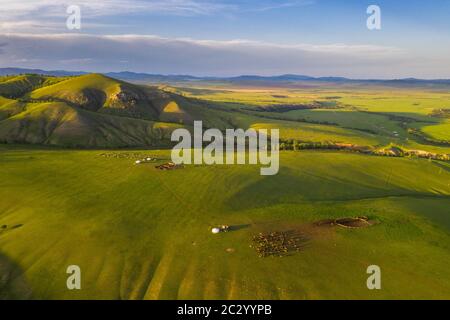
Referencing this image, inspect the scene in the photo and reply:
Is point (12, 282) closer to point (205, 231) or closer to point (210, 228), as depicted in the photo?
point (205, 231)

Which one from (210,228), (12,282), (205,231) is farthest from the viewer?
(210,228)

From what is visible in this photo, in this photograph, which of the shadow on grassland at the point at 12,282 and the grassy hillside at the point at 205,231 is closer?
the shadow on grassland at the point at 12,282

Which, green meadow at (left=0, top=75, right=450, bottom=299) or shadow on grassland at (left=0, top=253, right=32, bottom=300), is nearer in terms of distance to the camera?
shadow on grassland at (left=0, top=253, right=32, bottom=300)

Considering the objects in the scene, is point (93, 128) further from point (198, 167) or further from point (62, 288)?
point (62, 288)

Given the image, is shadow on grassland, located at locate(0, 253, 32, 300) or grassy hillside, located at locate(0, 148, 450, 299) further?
grassy hillside, located at locate(0, 148, 450, 299)

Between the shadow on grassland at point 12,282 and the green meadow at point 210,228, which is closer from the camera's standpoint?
the shadow on grassland at point 12,282

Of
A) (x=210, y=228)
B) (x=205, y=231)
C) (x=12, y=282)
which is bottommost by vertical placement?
(x=12, y=282)

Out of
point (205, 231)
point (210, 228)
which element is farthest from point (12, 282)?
point (210, 228)
